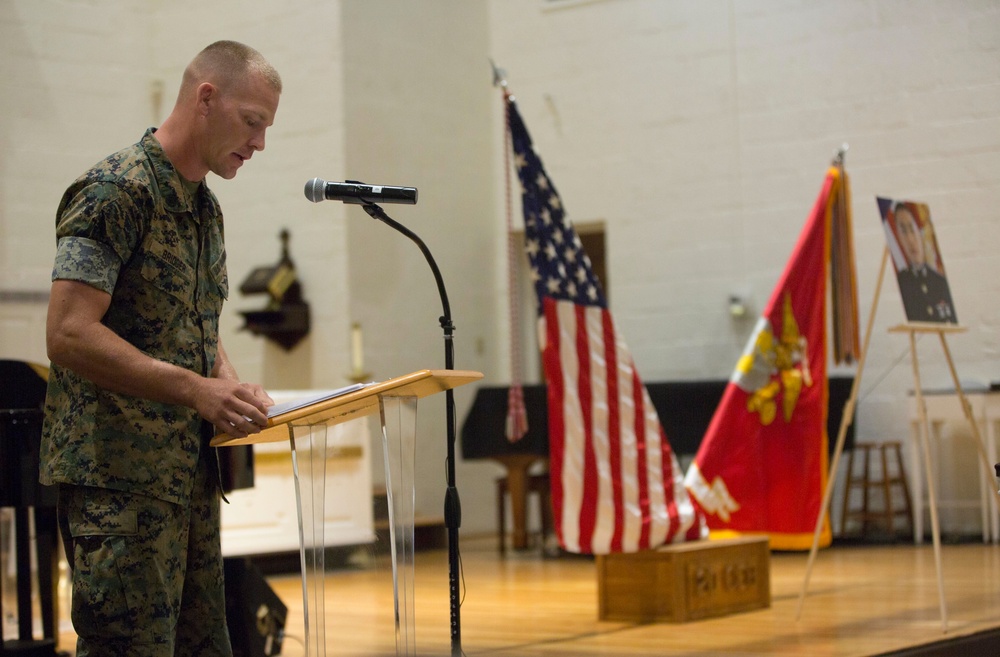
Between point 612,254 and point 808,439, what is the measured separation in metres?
2.79

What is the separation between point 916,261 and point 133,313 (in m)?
3.06

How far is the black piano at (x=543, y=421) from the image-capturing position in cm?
687

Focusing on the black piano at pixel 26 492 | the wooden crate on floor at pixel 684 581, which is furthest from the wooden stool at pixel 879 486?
the black piano at pixel 26 492

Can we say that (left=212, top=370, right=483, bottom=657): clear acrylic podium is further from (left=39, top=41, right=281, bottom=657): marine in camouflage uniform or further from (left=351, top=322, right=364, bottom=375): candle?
(left=351, top=322, right=364, bottom=375): candle

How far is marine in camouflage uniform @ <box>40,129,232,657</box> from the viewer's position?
2.00 meters

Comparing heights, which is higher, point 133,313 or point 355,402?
point 133,313

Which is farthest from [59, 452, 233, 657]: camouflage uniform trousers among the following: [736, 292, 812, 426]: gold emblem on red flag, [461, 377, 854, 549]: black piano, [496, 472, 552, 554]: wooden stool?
[496, 472, 552, 554]: wooden stool

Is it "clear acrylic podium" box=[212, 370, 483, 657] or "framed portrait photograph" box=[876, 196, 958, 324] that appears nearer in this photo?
"clear acrylic podium" box=[212, 370, 483, 657]

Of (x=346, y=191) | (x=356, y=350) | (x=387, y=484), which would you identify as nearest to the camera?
(x=387, y=484)

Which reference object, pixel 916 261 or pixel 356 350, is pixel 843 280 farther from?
pixel 356 350

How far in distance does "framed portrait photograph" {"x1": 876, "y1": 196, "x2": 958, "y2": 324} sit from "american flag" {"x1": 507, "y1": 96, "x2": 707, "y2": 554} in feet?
3.54

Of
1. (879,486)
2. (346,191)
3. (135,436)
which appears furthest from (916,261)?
(879,486)

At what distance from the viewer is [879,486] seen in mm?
7309

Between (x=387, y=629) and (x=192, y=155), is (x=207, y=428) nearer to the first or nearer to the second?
(x=192, y=155)
